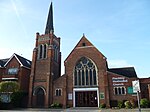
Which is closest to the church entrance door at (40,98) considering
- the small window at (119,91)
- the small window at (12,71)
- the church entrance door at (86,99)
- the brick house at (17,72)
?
the brick house at (17,72)

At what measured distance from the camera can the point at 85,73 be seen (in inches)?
1391

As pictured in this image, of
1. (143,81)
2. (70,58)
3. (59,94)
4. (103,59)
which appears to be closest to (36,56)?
(70,58)

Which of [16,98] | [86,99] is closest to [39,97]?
[16,98]

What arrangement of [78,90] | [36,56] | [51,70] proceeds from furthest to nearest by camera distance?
[36,56] → [51,70] → [78,90]

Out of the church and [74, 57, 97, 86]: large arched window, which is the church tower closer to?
the church

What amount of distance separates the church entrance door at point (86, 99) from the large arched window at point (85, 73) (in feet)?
5.87

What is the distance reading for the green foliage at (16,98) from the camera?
34719 millimetres

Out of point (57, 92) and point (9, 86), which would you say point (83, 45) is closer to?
point (57, 92)

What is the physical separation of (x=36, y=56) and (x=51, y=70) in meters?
5.67

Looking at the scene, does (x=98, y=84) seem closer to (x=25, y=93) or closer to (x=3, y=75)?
(x=25, y=93)

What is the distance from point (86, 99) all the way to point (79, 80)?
4069mm

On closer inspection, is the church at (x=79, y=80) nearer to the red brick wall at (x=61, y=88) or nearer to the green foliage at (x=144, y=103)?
the red brick wall at (x=61, y=88)

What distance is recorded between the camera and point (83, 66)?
36094mm

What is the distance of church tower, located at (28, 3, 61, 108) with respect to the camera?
36094 mm
